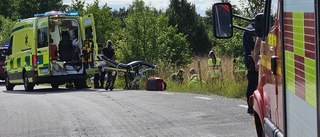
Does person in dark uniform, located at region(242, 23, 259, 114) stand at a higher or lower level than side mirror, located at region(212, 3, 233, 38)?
lower

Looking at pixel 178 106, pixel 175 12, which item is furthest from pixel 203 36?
pixel 178 106

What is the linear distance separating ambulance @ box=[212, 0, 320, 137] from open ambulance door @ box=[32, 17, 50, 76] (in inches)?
559

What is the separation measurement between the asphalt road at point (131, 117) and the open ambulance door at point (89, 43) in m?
5.80

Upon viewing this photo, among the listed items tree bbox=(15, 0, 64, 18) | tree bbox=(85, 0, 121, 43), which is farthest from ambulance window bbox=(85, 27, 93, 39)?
tree bbox=(15, 0, 64, 18)

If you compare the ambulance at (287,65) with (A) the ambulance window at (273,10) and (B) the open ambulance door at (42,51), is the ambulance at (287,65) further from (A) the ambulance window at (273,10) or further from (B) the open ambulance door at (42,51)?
(B) the open ambulance door at (42,51)

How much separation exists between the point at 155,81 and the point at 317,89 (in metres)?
14.3

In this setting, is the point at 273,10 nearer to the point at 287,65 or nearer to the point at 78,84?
the point at 287,65

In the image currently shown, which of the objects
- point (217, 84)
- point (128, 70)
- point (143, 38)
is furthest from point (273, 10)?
point (143, 38)

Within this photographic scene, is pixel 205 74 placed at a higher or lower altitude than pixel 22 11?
lower

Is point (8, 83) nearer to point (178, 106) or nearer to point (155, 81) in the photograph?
point (155, 81)

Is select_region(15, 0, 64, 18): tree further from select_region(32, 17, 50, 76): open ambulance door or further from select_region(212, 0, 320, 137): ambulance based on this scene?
select_region(212, 0, 320, 137): ambulance

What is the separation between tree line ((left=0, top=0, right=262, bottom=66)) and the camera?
3042 cm

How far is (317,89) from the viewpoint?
383 centimetres

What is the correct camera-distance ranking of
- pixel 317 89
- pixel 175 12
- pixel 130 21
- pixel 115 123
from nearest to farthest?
pixel 317 89, pixel 115 123, pixel 130 21, pixel 175 12
